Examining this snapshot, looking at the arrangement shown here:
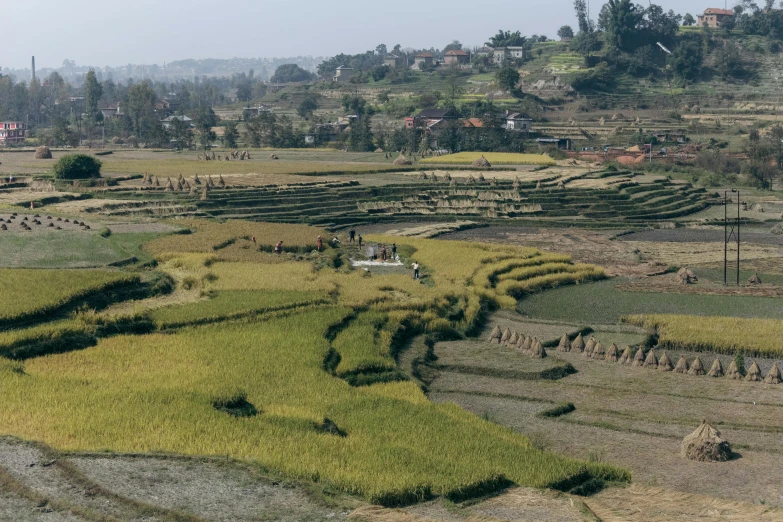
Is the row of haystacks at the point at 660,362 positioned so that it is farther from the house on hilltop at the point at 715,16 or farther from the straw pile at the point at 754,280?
the house on hilltop at the point at 715,16

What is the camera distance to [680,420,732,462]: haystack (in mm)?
18562

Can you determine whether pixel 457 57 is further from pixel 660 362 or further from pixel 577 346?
pixel 660 362

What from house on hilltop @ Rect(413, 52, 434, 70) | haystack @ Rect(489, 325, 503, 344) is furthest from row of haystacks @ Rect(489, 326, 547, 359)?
house on hilltop @ Rect(413, 52, 434, 70)

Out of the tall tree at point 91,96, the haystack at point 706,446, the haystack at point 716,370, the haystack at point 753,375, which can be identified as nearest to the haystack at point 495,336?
the haystack at point 716,370

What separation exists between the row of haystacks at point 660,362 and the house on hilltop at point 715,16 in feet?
407

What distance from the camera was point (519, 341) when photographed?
26.8 m

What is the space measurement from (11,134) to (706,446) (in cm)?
9598

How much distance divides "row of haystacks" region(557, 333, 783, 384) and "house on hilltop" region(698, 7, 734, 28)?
123903 millimetres

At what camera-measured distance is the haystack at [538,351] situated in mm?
25750

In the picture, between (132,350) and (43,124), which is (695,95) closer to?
(43,124)

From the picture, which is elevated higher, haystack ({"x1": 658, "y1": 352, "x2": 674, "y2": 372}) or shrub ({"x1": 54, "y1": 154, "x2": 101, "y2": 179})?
shrub ({"x1": 54, "y1": 154, "x2": 101, "y2": 179})

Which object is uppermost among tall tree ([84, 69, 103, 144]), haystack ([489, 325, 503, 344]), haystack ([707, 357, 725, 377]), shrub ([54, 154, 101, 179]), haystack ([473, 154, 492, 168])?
tall tree ([84, 69, 103, 144])

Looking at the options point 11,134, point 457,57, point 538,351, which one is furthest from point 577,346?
point 457,57

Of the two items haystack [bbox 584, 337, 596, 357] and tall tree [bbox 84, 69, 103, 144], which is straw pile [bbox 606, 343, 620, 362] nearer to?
haystack [bbox 584, 337, 596, 357]
